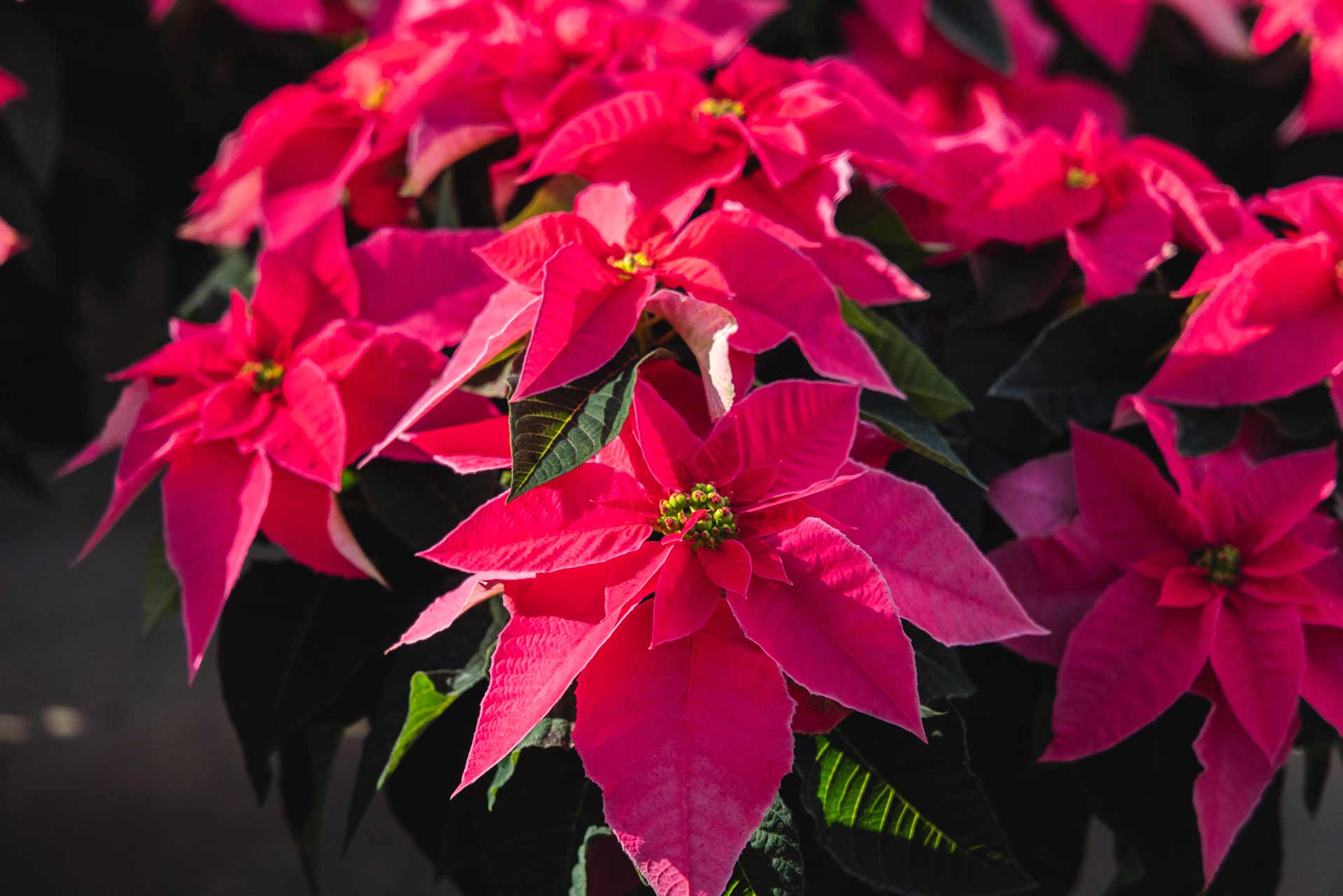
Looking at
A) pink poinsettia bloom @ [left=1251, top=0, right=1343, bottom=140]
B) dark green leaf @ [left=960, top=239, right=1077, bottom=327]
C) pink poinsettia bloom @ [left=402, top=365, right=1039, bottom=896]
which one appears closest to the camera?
pink poinsettia bloom @ [left=402, top=365, right=1039, bottom=896]

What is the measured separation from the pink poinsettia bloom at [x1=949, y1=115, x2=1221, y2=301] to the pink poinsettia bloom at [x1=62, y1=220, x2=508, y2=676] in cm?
29

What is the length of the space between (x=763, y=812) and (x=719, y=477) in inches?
4.8

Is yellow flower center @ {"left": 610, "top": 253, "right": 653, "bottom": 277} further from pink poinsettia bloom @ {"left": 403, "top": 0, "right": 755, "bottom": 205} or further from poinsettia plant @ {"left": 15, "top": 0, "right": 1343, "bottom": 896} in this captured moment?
pink poinsettia bloom @ {"left": 403, "top": 0, "right": 755, "bottom": 205}

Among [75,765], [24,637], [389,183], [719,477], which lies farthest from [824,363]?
[24,637]

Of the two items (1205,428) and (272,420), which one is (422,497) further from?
(1205,428)

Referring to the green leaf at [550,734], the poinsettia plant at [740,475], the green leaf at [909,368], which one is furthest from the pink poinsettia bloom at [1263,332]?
the green leaf at [550,734]

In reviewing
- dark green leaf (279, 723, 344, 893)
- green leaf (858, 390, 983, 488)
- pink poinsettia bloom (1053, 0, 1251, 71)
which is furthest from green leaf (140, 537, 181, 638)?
pink poinsettia bloom (1053, 0, 1251, 71)

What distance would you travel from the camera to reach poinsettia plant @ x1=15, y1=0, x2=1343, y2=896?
0.43 metres

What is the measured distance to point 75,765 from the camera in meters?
0.98

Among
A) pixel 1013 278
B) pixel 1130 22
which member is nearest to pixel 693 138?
pixel 1013 278

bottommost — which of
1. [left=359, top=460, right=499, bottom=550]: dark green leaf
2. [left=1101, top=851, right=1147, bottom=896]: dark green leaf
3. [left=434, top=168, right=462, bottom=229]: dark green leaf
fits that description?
[left=1101, top=851, right=1147, bottom=896]: dark green leaf

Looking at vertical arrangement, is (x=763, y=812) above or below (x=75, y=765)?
above

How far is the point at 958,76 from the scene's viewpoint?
0.93 m

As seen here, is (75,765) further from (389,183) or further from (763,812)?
(763,812)
